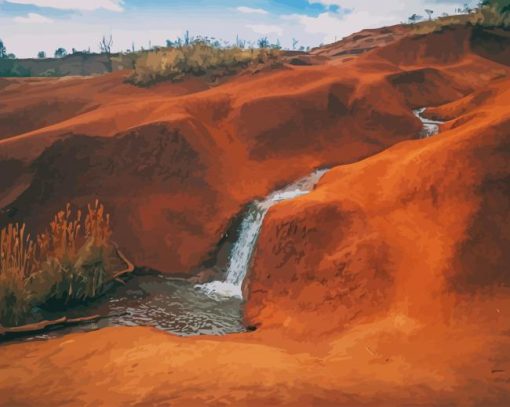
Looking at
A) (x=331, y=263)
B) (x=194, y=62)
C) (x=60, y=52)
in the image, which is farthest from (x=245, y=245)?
(x=60, y=52)

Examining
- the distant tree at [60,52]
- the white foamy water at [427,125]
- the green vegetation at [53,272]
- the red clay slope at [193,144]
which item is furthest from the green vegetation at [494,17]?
the distant tree at [60,52]

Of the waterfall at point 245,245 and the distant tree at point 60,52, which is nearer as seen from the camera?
the waterfall at point 245,245

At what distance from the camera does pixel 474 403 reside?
319cm

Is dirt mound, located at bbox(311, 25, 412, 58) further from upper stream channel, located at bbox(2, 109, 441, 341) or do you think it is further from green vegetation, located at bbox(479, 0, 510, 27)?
upper stream channel, located at bbox(2, 109, 441, 341)

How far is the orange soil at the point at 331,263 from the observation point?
11.7 feet

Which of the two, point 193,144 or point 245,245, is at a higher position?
point 193,144

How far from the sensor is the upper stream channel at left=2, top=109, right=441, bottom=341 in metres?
6.08

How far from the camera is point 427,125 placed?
1087 cm

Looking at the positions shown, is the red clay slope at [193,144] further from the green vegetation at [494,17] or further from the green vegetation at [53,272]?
the green vegetation at [494,17]

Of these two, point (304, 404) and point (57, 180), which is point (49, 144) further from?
point (304, 404)

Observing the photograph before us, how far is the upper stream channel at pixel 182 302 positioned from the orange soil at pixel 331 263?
44 centimetres

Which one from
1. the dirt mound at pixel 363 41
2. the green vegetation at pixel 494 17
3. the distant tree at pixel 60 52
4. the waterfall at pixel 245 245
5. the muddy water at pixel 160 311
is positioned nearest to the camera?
the muddy water at pixel 160 311

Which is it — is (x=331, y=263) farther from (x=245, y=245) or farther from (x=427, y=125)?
(x=427, y=125)

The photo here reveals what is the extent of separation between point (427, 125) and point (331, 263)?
20.3 ft
